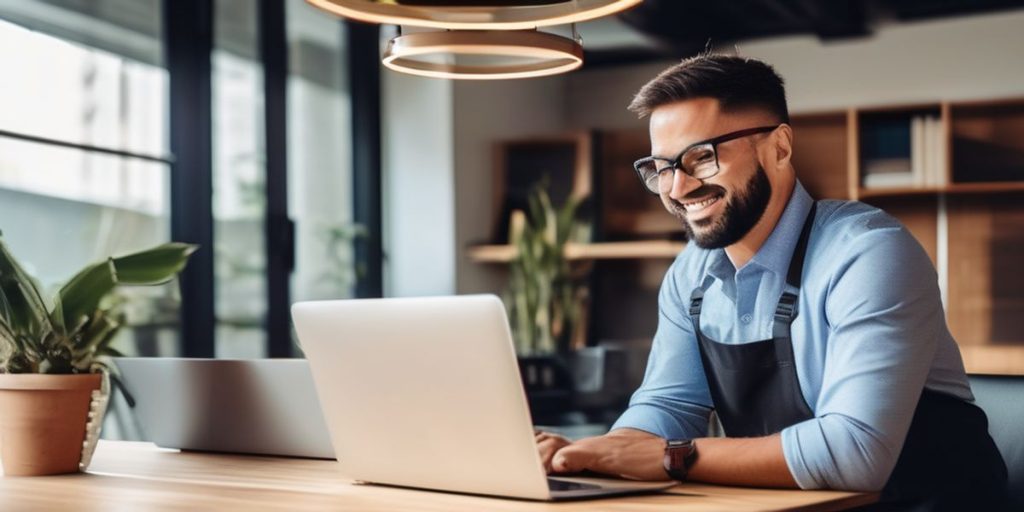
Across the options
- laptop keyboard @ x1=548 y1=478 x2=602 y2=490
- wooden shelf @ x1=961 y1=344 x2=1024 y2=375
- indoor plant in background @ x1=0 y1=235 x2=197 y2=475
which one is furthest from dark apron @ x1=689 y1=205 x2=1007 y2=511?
wooden shelf @ x1=961 y1=344 x2=1024 y2=375

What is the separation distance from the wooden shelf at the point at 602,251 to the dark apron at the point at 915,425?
409cm

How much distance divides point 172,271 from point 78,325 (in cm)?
20

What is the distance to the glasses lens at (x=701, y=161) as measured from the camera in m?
2.08

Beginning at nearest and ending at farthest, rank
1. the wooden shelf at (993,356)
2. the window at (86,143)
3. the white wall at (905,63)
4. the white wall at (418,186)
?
the window at (86,143)
the wooden shelf at (993,356)
the white wall at (905,63)
the white wall at (418,186)

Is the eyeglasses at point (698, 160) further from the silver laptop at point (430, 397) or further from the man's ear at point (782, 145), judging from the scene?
the silver laptop at point (430, 397)

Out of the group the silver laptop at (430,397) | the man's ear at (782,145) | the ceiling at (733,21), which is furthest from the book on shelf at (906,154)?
the silver laptop at (430,397)

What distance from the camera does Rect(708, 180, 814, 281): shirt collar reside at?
2053 mm

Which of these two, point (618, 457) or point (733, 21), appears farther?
point (733, 21)

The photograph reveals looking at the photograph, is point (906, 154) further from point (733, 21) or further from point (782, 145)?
point (782, 145)

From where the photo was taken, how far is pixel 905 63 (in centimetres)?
620

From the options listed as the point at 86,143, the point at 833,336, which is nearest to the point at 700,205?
the point at 833,336

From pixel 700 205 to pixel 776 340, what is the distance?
298 millimetres

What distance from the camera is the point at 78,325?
2.04 metres

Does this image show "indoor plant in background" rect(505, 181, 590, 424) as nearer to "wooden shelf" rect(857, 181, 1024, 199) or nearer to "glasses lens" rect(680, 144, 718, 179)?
"wooden shelf" rect(857, 181, 1024, 199)
